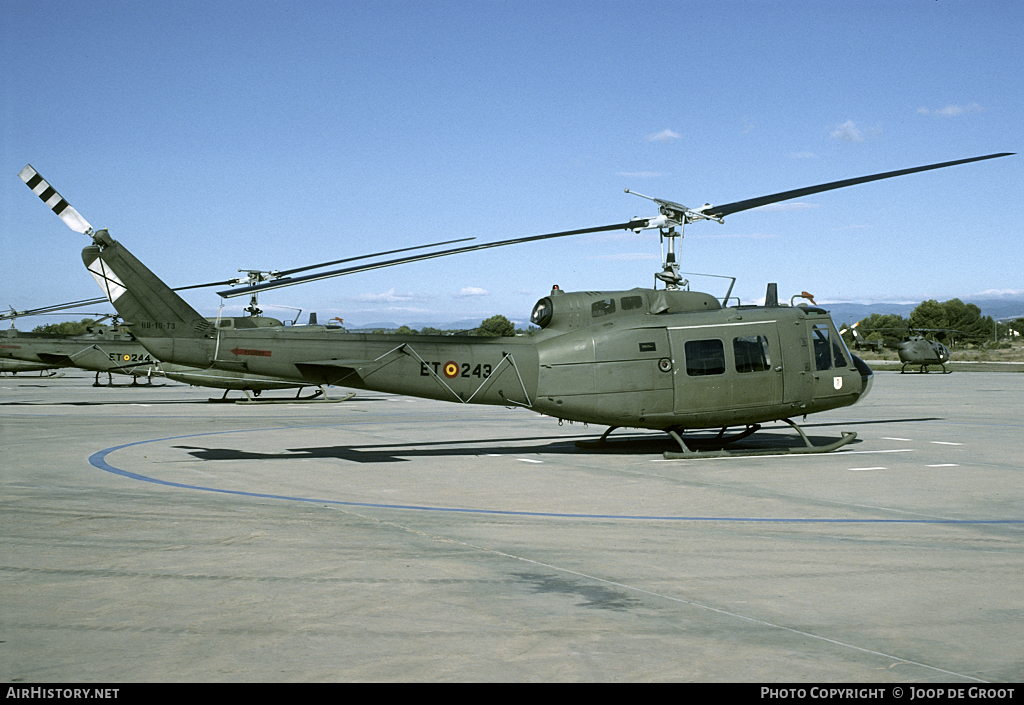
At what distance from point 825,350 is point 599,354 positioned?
460cm

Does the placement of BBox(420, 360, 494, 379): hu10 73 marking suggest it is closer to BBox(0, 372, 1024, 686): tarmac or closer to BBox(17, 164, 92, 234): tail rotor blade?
BBox(0, 372, 1024, 686): tarmac

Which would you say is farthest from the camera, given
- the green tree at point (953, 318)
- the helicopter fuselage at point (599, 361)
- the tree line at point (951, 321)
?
the green tree at point (953, 318)

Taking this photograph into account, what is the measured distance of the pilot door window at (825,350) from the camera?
1639 cm

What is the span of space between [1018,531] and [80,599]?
9334 millimetres

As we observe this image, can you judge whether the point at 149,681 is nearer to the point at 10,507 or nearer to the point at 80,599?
the point at 80,599

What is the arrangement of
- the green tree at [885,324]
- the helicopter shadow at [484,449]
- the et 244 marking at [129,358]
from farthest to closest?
the green tree at [885,324]
the et 244 marking at [129,358]
the helicopter shadow at [484,449]

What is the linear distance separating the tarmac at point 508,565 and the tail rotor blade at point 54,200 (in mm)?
3986

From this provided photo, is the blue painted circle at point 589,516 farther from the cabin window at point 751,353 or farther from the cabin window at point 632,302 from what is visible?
the cabin window at point 632,302


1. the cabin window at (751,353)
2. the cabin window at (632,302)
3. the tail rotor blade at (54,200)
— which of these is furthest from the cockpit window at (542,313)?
the tail rotor blade at (54,200)

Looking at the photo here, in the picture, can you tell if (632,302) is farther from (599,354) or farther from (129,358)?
(129,358)

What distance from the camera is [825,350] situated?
16.5 meters

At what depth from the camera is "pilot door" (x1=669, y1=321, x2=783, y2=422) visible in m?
15.5

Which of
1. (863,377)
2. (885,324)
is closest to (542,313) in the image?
(863,377)

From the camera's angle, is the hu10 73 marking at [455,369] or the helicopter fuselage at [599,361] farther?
the hu10 73 marking at [455,369]
